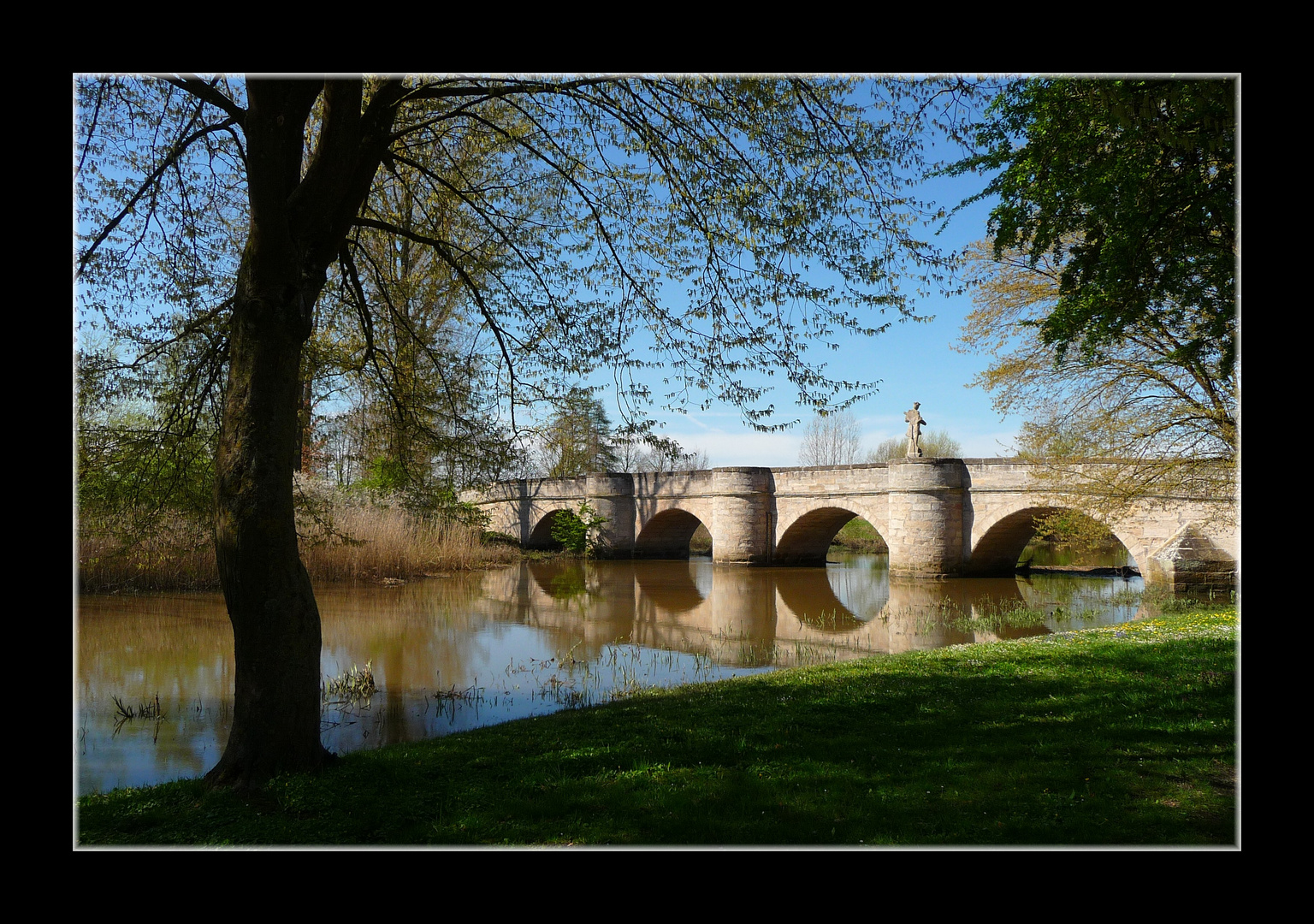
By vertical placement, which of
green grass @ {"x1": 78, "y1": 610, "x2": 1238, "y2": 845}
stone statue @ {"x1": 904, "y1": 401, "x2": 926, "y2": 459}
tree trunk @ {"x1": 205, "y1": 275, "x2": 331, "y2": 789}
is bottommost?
green grass @ {"x1": 78, "y1": 610, "x2": 1238, "y2": 845}

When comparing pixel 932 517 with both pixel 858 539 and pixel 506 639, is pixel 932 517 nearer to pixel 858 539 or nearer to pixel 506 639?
pixel 506 639

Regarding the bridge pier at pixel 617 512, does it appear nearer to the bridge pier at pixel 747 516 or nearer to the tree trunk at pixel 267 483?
the bridge pier at pixel 747 516

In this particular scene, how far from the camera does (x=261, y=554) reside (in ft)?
13.4

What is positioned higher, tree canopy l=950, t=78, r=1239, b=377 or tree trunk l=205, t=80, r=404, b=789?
tree canopy l=950, t=78, r=1239, b=377

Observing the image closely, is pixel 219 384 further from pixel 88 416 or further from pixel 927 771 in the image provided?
pixel 927 771

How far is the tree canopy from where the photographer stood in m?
4.31

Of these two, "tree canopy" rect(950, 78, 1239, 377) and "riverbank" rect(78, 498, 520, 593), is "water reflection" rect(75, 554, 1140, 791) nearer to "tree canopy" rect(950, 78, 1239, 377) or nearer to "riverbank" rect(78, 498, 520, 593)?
"riverbank" rect(78, 498, 520, 593)

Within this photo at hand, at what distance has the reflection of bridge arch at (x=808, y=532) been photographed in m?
22.4

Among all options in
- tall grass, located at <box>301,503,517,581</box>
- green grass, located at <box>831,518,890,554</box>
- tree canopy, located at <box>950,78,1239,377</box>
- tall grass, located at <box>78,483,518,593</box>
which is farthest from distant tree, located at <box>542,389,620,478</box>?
green grass, located at <box>831,518,890,554</box>

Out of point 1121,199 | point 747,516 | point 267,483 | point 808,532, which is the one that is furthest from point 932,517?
point 267,483

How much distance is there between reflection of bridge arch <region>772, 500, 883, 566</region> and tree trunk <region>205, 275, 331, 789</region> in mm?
18645

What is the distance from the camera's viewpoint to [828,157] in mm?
5410

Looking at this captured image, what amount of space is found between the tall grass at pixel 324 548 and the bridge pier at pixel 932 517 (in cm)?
988

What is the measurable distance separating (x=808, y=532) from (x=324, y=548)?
44.8ft
